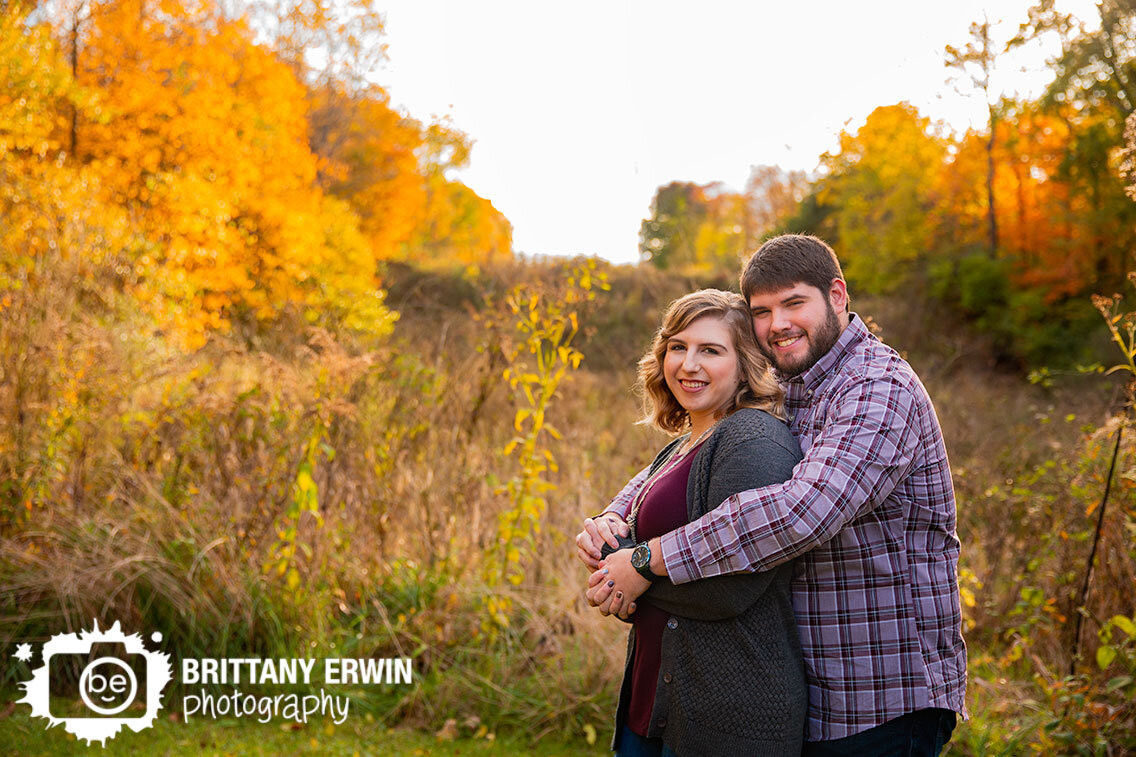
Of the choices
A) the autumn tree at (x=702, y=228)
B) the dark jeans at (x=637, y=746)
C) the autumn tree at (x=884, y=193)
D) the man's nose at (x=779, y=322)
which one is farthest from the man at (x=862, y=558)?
the autumn tree at (x=884, y=193)

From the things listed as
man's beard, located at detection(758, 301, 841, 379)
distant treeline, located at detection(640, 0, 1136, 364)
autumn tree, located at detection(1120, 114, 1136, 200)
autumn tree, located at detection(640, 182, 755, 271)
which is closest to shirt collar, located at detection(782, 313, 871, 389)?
man's beard, located at detection(758, 301, 841, 379)

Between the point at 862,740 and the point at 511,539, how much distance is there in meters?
3.05

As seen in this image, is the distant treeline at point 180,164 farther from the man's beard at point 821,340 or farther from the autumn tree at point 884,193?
the autumn tree at point 884,193

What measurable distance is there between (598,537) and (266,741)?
296 cm

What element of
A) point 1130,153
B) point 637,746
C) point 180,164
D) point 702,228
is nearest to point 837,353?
point 637,746

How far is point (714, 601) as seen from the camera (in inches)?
83.8

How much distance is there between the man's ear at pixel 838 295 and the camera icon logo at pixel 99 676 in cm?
423

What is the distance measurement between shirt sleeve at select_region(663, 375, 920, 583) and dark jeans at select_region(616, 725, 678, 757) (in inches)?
22.0

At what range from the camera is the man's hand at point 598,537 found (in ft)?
8.17

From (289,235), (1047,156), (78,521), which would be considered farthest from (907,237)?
(78,521)

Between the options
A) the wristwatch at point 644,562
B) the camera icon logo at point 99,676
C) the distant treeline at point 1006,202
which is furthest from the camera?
the distant treeline at point 1006,202

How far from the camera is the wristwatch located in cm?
223

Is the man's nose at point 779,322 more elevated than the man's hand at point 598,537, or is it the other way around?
the man's nose at point 779,322

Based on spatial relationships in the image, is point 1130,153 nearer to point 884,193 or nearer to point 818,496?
point 818,496
